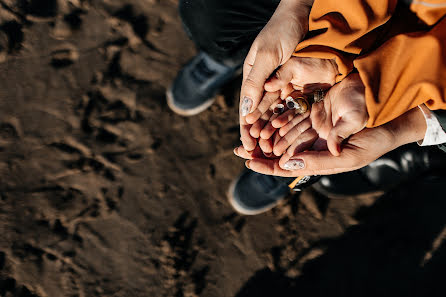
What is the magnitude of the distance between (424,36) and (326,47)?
0.34 meters

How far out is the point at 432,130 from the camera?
1.28m

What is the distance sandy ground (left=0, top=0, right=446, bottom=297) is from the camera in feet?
6.40

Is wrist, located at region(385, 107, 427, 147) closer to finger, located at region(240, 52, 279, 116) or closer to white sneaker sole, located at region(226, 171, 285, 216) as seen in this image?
finger, located at region(240, 52, 279, 116)

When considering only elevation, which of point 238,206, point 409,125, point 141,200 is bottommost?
point 141,200

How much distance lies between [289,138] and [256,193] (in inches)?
24.4

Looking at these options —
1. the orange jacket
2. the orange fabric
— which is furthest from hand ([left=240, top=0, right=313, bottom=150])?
the orange fabric

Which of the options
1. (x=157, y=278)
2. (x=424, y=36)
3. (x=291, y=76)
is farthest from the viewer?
(x=157, y=278)

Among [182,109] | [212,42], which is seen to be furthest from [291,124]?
[182,109]

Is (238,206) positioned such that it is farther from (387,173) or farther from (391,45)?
(391,45)

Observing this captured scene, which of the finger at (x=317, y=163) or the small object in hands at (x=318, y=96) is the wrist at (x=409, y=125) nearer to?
the finger at (x=317, y=163)

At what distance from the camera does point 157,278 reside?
1972 millimetres

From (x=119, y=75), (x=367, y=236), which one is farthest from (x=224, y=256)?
(x=119, y=75)

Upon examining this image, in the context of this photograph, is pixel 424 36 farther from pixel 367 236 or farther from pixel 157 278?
pixel 157 278

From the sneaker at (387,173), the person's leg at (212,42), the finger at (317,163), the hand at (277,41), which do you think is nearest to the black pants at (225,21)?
the person's leg at (212,42)
